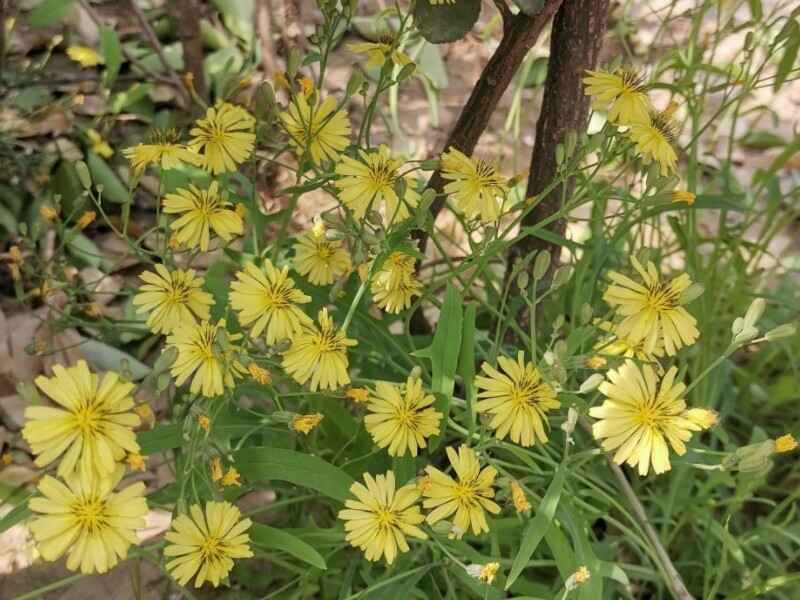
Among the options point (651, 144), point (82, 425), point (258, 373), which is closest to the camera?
point (82, 425)

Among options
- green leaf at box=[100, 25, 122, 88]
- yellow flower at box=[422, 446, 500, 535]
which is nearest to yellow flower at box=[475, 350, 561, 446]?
yellow flower at box=[422, 446, 500, 535]

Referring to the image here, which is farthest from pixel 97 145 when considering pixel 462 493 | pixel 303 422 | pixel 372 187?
pixel 462 493

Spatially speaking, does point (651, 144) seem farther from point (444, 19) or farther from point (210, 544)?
point (210, 544)

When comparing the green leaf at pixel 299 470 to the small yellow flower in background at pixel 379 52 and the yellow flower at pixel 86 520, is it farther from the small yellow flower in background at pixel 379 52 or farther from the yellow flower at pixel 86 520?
the small yellow flower in background at pixel 379 52

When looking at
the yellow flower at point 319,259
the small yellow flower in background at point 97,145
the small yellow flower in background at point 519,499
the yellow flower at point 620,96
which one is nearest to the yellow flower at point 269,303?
the yellow flower at point 319,259

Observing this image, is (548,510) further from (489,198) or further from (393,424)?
(489,198)

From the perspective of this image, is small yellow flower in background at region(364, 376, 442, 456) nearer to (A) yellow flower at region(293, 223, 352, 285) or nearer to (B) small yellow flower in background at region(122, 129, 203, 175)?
→ (A) yellow flower at region(293, 223, 352, 285)
